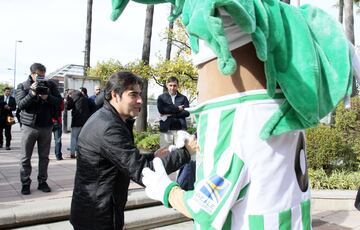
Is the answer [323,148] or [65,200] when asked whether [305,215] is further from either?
[323,148]

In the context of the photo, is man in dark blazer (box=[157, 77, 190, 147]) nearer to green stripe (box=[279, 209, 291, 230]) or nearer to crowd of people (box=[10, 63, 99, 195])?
crowd of people (box=[10, 63, 99, 195])

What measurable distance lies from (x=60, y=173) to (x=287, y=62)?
6200 mm

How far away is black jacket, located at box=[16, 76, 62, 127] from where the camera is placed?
16.5ft

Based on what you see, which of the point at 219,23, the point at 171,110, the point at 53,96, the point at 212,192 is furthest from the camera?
the point at 171,110

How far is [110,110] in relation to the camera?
2.53 meters

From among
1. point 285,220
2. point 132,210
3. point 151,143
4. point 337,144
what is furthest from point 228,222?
point 151,143

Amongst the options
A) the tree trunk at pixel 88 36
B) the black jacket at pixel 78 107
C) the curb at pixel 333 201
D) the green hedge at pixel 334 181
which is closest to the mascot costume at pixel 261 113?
the curb at pixel 333 201

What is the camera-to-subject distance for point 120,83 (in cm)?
259

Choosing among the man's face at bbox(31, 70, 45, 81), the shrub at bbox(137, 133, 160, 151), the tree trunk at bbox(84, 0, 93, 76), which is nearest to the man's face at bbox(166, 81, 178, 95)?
the man's face at bbox(31, 70, 45, 81)

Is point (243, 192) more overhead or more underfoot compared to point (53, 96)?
more underfoot

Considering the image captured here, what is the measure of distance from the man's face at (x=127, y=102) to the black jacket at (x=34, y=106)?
2822mm

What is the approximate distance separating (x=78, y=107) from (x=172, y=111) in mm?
2406

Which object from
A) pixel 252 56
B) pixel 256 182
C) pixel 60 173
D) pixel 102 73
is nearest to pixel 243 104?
pixel 252 56

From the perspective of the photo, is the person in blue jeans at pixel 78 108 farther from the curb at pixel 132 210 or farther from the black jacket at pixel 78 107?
the curb at pixel 132 210
